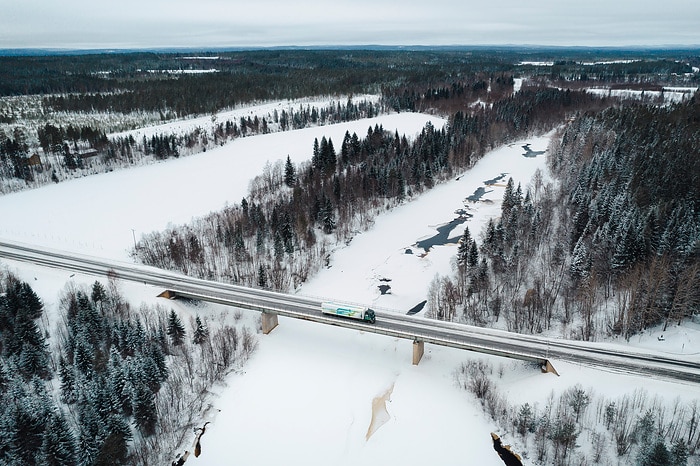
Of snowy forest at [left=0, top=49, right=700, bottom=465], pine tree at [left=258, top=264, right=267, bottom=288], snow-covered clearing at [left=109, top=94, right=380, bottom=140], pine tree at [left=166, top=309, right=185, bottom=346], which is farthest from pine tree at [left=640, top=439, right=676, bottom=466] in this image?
snow-covered clearing at [left=109, top=94, right=380, bottom=140]

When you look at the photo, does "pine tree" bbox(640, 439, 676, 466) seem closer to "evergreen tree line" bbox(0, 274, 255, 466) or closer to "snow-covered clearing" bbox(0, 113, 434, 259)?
"evergreen tree line" bbox(0, 274, 255, 466)

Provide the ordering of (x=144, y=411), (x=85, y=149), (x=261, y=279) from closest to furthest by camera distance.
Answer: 1. (x=144, y=411)
2. (x=261, y=279)
3. (x=85, y=149)

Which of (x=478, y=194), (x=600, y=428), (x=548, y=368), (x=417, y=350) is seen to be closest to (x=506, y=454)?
(x=600, y=428)

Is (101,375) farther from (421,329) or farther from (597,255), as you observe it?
(597,255)

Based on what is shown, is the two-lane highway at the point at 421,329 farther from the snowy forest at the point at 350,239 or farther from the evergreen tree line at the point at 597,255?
the evergreen tree line at the point at 597,255

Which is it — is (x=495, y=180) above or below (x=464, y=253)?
above
